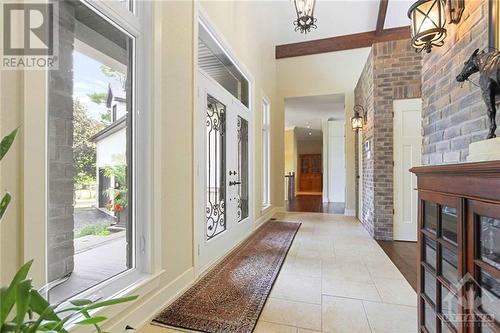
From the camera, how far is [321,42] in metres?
6.17

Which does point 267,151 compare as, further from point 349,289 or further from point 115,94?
point 115,94

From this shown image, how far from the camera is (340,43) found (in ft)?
19.8

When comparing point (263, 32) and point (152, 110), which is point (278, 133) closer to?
point (263, 32)

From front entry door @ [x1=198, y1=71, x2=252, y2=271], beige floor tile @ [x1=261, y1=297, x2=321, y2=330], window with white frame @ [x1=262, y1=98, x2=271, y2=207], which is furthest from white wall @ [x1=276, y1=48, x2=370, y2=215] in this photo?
beige floor tile @ [x1=261, y1=297, x2=321, y2=330]

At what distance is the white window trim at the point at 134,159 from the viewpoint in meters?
1.09

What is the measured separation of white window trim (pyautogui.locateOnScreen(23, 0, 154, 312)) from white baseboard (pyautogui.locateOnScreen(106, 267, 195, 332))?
0.57ft

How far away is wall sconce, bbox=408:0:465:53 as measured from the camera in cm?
185

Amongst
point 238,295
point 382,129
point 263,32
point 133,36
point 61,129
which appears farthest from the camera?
point 263,32

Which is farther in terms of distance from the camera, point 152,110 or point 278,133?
point 278,133

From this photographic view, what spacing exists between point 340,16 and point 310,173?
931cm

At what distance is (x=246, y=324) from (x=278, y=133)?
5.12m

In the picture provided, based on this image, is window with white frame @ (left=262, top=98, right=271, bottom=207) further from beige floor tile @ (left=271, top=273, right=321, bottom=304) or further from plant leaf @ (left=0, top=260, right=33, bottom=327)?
plant leaf @ (left=0, top=260, right=33, bottom=327)

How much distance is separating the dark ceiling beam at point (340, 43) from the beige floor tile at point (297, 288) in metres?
5.46

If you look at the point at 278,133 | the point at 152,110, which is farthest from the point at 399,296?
the point at 278,133
